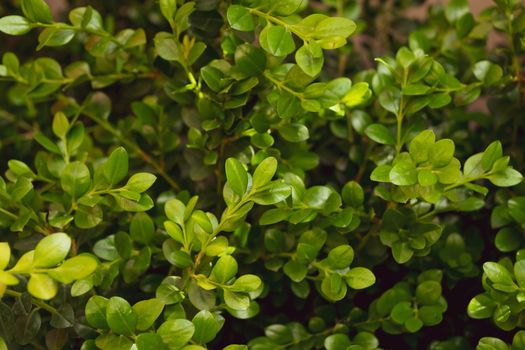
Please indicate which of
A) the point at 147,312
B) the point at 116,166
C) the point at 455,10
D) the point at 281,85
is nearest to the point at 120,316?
the point at 147,312

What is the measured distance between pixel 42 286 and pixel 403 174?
0.30 meters

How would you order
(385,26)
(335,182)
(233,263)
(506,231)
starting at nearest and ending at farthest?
(233,263) < (506,231) < (335,182) < (385,26)

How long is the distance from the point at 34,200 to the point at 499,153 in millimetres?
412

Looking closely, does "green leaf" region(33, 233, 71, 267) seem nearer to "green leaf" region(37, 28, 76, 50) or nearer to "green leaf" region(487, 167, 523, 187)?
"green leaf" region(37, 28, 76, 50)

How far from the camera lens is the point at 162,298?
2.02ft

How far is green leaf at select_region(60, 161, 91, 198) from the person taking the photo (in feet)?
2.13

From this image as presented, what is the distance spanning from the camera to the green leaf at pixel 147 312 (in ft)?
1.96

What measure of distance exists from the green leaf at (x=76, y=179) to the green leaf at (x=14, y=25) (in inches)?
5.3

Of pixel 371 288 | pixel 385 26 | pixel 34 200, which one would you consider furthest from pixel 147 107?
pixel 385 26

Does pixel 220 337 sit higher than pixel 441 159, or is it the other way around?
pixel 441 159

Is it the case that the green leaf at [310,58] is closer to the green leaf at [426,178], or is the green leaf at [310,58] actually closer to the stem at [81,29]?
the green leaf at [426,178]

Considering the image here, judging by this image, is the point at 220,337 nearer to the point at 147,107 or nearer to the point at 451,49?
the point at 147,107

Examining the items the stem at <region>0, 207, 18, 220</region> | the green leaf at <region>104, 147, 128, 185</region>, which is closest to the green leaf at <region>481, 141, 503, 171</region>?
the green leaf at <region>104, 147, 128, 185</region>

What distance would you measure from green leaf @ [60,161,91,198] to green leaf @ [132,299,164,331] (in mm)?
119
